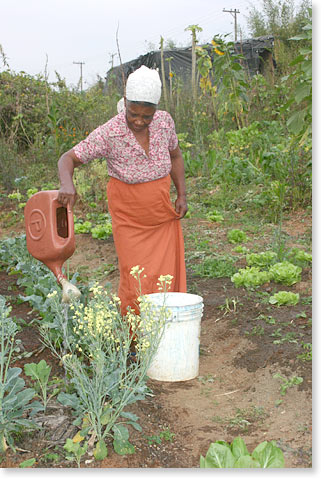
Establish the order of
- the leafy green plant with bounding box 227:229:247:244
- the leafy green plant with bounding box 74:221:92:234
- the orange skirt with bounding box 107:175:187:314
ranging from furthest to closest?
the leafy green plant with bounding box 74:221:92:234 < the leafy green plant with bounding box 227:229:247:244 < the orange skirt with bounding box 107:175:187:314

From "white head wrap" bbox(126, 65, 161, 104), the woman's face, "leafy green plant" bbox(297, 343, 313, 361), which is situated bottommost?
"leafy green plant" bbox(297, 343, 313, 361)

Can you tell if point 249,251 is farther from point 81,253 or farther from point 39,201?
point 39,201

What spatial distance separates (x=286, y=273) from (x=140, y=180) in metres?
1.25

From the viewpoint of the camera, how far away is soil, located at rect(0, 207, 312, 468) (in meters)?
2.21

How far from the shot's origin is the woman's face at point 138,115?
300cm

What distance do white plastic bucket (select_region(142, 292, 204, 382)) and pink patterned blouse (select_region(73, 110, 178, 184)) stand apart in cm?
72

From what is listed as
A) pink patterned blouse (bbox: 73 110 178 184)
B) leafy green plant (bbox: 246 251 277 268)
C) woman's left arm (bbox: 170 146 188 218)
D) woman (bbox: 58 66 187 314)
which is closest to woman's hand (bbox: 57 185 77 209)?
woman (bbox: 58 66 187 314)

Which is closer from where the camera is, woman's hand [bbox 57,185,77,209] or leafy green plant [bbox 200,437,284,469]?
leafy green plant [bbox 200,437,284,469]

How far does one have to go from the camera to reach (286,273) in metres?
3.78

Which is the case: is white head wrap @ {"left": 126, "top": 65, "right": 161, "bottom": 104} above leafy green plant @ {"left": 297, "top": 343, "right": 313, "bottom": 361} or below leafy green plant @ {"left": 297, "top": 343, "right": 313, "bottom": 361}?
above

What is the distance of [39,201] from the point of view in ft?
9.22

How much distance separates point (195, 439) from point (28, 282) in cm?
183

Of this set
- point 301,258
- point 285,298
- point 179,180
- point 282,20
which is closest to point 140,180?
point 179,180

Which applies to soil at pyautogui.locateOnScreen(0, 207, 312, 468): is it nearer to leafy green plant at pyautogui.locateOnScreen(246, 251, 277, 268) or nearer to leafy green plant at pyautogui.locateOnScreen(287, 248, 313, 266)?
leafy green plant at pyautogui.locateOnScreen(287, 248, 313, 266)
